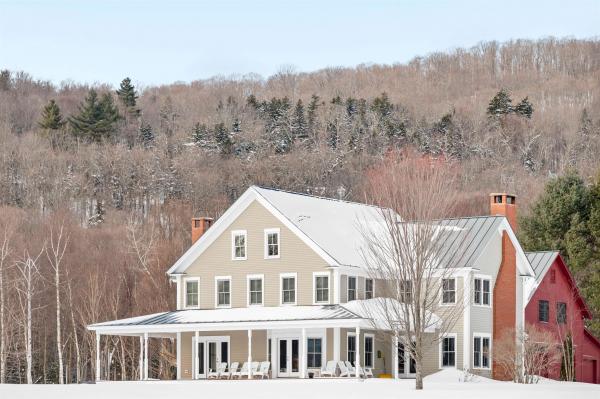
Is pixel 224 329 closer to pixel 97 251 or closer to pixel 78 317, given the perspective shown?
pixel 78 317

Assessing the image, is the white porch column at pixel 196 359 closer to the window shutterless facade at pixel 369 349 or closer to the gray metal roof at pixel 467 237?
the window shutterless facade at pixel 369 349

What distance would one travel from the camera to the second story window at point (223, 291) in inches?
1969

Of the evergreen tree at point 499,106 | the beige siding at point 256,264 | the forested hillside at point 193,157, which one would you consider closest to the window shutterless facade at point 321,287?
the beige siding at point 256,264

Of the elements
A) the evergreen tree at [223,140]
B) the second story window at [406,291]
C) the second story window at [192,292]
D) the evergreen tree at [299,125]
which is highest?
the evergreen tree at [299,125]

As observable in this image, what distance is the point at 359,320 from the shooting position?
42.8m

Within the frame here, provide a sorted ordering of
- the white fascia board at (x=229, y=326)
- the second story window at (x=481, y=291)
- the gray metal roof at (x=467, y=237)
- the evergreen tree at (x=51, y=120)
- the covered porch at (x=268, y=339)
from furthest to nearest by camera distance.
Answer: the evergreen tree at (x=51, y=120), the second story window at (x=481, y=291), the gray metal roof at (x=467, y=237), the covered porch at (x=268, y=339), the white fascia board at (x=229, y=326)

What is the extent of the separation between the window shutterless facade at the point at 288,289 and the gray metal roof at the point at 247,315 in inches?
17.6

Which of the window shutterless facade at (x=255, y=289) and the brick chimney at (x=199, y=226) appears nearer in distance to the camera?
the window shutterless facade at (x=255, y=289)

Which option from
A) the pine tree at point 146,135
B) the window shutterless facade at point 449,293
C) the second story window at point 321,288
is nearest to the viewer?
the second story window at point 321,288

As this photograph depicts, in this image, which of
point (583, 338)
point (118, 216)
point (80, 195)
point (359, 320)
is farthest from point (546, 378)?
point (80, 195)

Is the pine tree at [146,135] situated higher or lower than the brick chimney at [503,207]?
higher

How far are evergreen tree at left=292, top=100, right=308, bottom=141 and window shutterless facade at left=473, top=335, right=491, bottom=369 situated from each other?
92.1 meters

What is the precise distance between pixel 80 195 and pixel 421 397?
89022mm

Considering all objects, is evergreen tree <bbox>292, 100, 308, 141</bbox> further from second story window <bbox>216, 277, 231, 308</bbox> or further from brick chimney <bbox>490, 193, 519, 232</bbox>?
second story window <bbox>216, 277, 231, 308</bbox>
